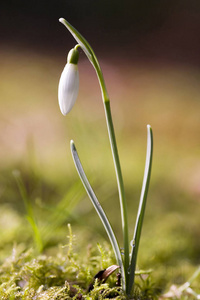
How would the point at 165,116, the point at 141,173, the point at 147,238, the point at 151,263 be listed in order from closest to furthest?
the point at 151,263 < the point at 147,238 < the point at 141,173 < the point at 165,116

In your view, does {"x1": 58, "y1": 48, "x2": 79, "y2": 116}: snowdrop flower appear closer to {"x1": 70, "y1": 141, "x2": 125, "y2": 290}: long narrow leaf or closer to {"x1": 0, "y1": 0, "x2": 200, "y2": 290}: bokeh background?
{"x1": 70, "y1": 141, "x2": 125, "y2": 290}: long narrow leaf

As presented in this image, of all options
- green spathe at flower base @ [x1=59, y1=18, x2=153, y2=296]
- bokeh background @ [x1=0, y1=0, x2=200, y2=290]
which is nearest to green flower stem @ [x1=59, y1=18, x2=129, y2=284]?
green spathe at flower base @ [x1=59, y1=18, x2=153, y2=296]

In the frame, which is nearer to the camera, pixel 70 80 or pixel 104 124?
pixel 70 80

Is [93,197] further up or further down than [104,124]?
further down

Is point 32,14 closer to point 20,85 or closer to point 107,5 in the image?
point 107,5

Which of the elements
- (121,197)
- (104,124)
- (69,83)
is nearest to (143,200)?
(121,197)

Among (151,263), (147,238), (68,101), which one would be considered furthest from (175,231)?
(68,101)

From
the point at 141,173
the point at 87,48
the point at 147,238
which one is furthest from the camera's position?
the point at 141,173

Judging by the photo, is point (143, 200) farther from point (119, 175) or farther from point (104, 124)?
point (104, 124)

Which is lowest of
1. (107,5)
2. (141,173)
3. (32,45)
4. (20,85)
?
(141,173)
